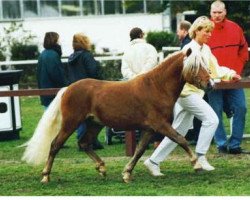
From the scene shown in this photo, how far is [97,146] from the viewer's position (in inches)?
481

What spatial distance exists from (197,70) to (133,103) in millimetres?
776

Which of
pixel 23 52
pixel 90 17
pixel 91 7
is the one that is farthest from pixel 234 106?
pixel 91 7

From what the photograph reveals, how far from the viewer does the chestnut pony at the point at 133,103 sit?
28.6 ft

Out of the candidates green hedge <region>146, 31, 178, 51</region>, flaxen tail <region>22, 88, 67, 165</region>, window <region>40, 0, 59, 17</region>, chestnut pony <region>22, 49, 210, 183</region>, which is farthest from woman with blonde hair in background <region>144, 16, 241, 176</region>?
window <region>40, 0, 59, 17</region>

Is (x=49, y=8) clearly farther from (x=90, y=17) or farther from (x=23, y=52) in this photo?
(x=23, y=52)

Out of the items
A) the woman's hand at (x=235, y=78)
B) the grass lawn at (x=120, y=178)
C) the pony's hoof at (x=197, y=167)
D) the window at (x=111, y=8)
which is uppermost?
the woman's hand at (x=235, y=78)

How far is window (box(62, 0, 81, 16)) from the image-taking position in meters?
38.5

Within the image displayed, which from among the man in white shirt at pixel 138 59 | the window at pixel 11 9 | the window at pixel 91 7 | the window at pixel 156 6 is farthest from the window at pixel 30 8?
the man in white shirt at pixel 138 59

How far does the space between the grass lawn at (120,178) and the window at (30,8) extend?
27.0 m

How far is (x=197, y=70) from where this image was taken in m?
8.61

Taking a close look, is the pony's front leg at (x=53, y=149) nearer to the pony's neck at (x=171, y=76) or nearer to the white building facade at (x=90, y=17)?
the pony's neck at (x=171, y=76)

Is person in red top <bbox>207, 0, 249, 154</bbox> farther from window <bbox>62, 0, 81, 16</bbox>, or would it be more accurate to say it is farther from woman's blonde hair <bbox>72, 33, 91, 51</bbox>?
window <bbox>62, 0, 81, 16</bbox>

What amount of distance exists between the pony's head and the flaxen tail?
1.45m

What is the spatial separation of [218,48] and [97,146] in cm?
254
